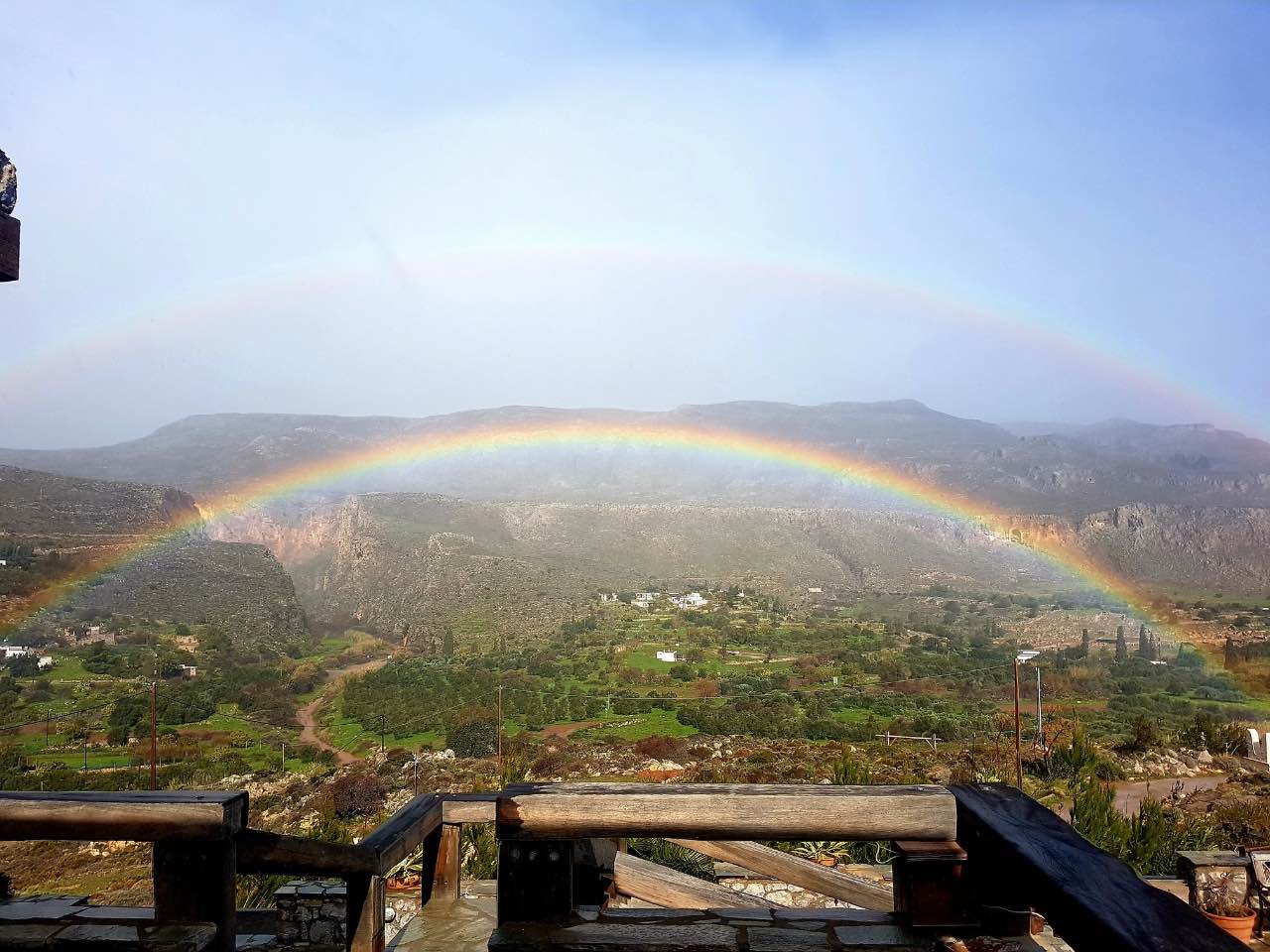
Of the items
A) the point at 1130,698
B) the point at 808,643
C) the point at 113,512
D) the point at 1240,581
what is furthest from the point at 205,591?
the point at 1240,581

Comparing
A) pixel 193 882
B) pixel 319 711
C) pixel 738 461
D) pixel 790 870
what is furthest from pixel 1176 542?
pixel 193 882

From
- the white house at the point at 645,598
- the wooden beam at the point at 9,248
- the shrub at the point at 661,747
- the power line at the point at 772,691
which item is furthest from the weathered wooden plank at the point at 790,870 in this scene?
the white house at the point at 645,598

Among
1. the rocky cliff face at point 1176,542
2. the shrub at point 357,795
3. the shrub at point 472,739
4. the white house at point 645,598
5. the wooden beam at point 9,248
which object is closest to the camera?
the wooden beam at point 9,248

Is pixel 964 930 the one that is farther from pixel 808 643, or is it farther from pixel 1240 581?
pixel 1240 581

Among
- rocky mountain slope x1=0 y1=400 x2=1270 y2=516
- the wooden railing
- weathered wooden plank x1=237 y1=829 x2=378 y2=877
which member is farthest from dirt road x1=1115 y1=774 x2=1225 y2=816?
rocky mountain slope x1=0 y1=400 x2=1270 y2=516

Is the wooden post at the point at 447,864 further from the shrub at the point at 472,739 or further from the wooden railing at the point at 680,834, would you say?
the shrub at the point at 472,739

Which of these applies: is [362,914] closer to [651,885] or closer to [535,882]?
[651,885]
